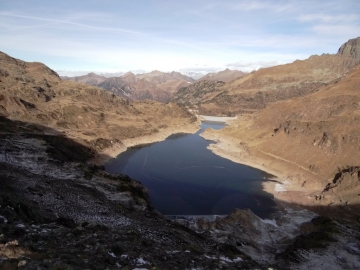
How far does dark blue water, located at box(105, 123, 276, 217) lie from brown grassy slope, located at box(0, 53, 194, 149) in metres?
13.9

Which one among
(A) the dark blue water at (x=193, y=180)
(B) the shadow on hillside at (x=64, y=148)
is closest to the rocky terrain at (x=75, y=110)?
(B) the shadow on hillside at (x=64, y=148)

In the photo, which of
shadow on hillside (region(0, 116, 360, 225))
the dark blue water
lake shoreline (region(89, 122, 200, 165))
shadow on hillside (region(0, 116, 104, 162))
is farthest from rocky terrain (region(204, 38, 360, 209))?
→ shadow on hillside (region(0, 116, 104, 162))

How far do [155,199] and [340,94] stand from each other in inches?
2877

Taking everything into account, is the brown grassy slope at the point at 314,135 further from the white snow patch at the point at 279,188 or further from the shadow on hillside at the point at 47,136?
the shadow on hillside at the point at 47,136

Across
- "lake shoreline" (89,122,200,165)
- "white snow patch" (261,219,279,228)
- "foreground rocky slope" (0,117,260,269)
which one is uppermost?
"foreground rocky slope" (0,117,260,269)

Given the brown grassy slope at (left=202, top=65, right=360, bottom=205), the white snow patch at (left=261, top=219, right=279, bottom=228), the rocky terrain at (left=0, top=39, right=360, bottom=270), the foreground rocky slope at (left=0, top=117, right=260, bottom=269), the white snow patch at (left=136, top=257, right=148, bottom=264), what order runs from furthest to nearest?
the brown grassy slope at (left=202, top=65, right=360, bottom=205) → the white snow patch at (left=261, top=219, right=279, bottom=228) → the rocky terrain at (left=0, top=39, right=360, bottom=270) → the white snow patch at (left=136, top=257, right=148, bottom=264) → the foreground rocky slope at (left=0, top=117, right=260, bottom=269)

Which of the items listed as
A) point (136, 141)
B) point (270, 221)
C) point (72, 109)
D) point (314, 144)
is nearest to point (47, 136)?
point (72, 109)

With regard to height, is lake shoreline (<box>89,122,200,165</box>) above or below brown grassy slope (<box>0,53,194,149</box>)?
below

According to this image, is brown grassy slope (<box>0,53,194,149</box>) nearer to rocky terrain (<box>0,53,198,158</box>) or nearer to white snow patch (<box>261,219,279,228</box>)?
rocky terrain (<box>0,53,198,158</box>)

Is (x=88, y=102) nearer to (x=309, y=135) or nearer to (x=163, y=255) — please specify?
(x=309, y=135)

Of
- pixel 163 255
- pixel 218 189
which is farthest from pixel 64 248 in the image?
pixel 218 189

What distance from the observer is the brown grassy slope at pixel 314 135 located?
223ft

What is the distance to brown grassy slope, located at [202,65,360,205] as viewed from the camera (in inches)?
2680

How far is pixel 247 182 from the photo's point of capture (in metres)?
68.0
